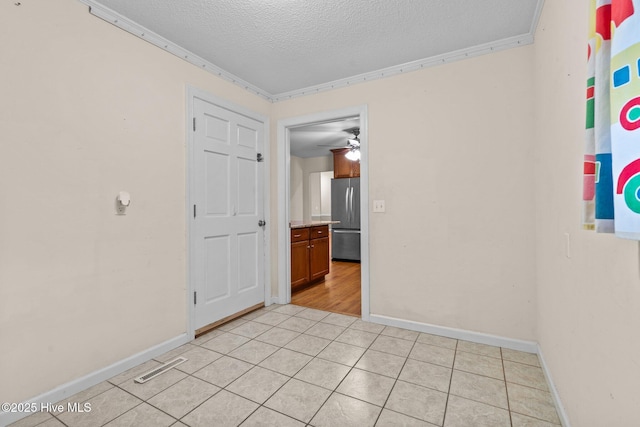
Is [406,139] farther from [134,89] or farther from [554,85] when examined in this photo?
[134,89]

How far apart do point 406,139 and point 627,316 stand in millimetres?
2061

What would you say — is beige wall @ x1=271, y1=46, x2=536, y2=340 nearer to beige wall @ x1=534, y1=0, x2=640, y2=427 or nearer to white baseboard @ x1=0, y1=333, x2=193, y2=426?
beige wall @ x1=534, y1=0, x2=640, y2=427

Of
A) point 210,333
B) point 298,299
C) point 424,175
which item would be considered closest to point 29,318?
point 210,333

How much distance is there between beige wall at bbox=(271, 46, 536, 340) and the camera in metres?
2.22

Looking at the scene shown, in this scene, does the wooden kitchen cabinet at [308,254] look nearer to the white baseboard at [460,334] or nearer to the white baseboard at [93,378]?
the white baseboard at [460,334]

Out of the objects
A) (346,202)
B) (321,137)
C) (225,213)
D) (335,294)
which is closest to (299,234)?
(335,294)

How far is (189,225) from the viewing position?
241cm

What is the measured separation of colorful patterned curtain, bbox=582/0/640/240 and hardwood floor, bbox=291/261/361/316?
2590 mm

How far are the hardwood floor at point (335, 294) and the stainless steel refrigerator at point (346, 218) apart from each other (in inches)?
39.8

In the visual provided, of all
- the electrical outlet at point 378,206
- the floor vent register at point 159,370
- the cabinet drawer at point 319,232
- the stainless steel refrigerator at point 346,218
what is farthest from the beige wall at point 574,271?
the stainless steel refrigerator at point 346,218

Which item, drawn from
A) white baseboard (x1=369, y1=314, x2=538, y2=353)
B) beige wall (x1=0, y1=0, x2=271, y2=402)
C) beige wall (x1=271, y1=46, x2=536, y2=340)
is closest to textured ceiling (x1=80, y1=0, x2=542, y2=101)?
beige wall (x1=271, y1=46, x2=536, y2=340)

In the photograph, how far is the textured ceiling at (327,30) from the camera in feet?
6.18

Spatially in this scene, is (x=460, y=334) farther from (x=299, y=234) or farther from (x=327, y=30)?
(x=327, y=30)

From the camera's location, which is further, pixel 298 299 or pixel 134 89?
pixel 298 299
